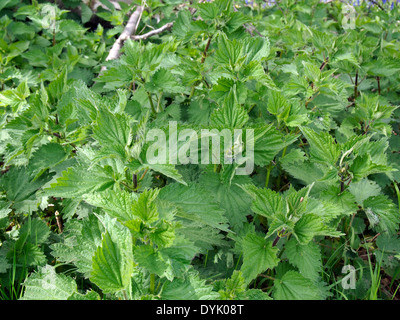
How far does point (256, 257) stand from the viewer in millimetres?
1416

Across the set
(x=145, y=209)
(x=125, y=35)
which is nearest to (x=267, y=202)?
(x=145, y=209)

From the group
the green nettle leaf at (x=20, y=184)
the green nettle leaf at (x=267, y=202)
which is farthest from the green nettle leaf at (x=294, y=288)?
the green nettle leaf at (x=20, y=184)

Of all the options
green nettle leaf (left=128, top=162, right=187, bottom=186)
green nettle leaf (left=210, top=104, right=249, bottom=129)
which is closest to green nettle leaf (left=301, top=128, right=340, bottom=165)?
green nettle leaf (left=210, top=104, right=249, bottom=129)

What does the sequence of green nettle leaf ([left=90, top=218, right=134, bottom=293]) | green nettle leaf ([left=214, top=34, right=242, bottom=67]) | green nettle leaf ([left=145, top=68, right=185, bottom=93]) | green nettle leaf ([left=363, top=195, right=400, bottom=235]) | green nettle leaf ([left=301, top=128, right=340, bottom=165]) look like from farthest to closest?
green nettle leaf ([left=145, top=68, right=185, bottom=93])
green nettle leaf ([left=214, top=34, right=242, bottom=67])
green nettle leaf ([left=363, top=195, right=400, bottom=235])
green nettle leaf ([left=301, top=128, right=340, bottom=165])
green nettle leaf ([left=90, top=218, right=134, bottom=293])

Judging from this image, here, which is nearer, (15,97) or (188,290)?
(188,290)

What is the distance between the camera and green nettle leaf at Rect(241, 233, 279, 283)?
137cm

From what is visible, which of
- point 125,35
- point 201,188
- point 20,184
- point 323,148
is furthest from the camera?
point 125,35

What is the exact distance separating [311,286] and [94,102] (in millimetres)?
1103

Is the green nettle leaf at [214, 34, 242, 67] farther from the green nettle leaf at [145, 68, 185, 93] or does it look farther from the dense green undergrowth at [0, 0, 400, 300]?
the green nettle leaf at [145, 68, 185, 93]

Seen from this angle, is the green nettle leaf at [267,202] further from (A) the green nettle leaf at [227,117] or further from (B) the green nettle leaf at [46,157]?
(B) the green nettle leaf at [46,157]

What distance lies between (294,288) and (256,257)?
21 centimetres

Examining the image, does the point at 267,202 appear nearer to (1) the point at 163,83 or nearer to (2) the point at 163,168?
(2) the point at 163,168

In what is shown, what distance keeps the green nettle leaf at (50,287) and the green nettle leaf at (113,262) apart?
220mm

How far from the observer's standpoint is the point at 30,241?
180 centimetres
